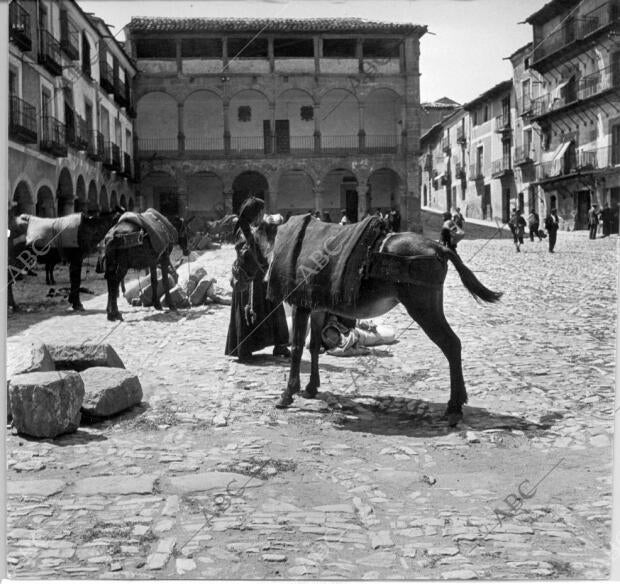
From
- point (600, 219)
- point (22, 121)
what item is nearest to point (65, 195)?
point (22, 121)

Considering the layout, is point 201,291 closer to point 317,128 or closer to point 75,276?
point 75,276

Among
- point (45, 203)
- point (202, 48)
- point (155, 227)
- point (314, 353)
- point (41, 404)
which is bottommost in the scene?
point (41, 404)

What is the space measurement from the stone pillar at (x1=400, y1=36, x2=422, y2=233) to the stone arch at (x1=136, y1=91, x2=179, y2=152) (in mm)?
1826

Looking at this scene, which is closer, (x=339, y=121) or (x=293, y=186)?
(x=293, y=186)

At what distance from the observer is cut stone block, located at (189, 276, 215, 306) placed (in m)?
7.30

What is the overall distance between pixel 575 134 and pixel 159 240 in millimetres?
3152

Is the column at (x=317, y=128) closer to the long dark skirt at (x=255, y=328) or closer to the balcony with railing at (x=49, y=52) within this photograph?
the long dark skirt at (x=255, y=328)

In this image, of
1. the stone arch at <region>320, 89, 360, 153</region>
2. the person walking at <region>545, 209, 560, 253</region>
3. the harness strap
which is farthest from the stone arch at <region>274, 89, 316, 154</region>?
the person walking at <region>545, 209, 560, 253</region>

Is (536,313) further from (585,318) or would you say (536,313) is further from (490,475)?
(490,475)

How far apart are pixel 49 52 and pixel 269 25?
1.46 meters

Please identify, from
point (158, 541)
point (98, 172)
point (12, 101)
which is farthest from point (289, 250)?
point (158, 541)

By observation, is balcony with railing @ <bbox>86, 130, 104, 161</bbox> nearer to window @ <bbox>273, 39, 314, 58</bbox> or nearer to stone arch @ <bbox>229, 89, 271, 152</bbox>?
stone arch @ <bbox>229, 89, 271, 152</bbox>

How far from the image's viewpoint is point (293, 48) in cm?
474

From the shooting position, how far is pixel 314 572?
3080 millimetres
